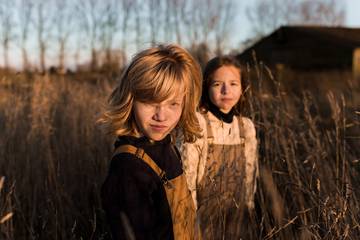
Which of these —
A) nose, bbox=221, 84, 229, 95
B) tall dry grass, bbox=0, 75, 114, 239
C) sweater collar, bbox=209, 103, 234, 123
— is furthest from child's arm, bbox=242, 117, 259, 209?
tall dry grass, bbox=0, 75, 114, 239

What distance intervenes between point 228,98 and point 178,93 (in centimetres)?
67

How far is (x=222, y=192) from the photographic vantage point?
47.7 inches

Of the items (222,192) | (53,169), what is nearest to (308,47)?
(53,169)

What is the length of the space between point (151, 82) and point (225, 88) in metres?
0.75

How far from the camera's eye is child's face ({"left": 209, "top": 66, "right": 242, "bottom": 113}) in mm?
1807

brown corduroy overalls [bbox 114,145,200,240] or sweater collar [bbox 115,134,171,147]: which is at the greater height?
sweater collar [bbox 115,134,171,147]

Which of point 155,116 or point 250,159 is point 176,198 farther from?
point 250,159

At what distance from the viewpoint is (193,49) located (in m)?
7.96

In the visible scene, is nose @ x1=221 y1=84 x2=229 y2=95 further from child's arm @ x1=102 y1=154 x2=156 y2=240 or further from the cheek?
child's arm @ x1=102 y1=154 x2=156 y2=240

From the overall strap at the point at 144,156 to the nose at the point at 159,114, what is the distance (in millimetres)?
112

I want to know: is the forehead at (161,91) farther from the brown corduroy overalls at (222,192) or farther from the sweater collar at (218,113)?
the sweater collar at (218,113)

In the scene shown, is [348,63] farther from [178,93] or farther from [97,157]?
[178,93]

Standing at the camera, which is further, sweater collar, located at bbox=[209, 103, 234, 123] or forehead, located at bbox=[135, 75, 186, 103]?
sweater collar, located at bbox=[209, 103, 234, 123]

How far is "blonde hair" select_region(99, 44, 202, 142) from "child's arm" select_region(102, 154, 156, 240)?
15 cm
